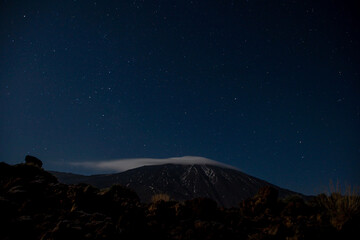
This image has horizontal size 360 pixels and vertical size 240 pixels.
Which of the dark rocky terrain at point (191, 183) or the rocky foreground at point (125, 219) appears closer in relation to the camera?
the rocky foreground at point (125, 219)

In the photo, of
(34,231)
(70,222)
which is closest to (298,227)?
(70,222)

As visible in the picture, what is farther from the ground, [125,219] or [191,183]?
[125,219]

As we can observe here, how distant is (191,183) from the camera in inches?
6777

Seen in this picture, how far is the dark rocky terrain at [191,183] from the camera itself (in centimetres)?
14588

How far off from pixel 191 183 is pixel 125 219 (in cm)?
17553

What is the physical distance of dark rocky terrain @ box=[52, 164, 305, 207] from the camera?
145875 millimetres

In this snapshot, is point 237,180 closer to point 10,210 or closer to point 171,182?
point 171,182

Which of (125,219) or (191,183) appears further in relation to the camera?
(191,183)

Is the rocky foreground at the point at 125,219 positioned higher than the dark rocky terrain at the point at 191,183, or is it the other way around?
the rocky foreground at the point at 125,219

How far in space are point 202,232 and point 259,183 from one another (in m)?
186

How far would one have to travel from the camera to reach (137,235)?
144 inches

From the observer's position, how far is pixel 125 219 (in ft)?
12.6

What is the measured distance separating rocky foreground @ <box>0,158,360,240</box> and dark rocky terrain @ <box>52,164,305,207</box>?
13716 cm

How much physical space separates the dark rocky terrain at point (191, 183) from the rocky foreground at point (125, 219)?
13716cm
